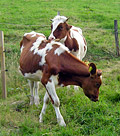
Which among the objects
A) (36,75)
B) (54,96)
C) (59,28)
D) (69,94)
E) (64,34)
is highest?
(59,28)

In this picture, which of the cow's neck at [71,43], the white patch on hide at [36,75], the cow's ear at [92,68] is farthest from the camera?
the cow's neck at [71,43]

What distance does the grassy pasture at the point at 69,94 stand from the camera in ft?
16.1

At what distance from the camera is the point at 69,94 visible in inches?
252

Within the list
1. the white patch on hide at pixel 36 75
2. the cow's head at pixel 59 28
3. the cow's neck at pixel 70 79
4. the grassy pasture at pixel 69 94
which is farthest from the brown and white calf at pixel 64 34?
the cow's neck at pixel 70 79

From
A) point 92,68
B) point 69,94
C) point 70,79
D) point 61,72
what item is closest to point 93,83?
point 92,68

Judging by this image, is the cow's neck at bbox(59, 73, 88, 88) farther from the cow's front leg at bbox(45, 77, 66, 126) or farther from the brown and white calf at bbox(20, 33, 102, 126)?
the cow's front leg at bbox(45, 77, 66, 126)

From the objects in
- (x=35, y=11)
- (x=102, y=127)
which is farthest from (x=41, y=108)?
(x=35, y=11)

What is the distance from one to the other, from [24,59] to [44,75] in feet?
3.30

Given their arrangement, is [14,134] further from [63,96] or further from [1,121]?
[63,96]

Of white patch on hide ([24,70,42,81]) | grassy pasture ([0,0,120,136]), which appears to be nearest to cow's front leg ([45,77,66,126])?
grassy pasture ([0,0,120,136])

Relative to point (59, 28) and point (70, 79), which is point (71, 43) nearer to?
point (59, 28)

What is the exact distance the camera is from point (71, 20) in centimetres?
1492

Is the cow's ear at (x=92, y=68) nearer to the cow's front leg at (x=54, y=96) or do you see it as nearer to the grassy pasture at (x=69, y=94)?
the cow's front leg at (x=54, y=96)

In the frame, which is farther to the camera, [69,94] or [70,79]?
[69,94]
